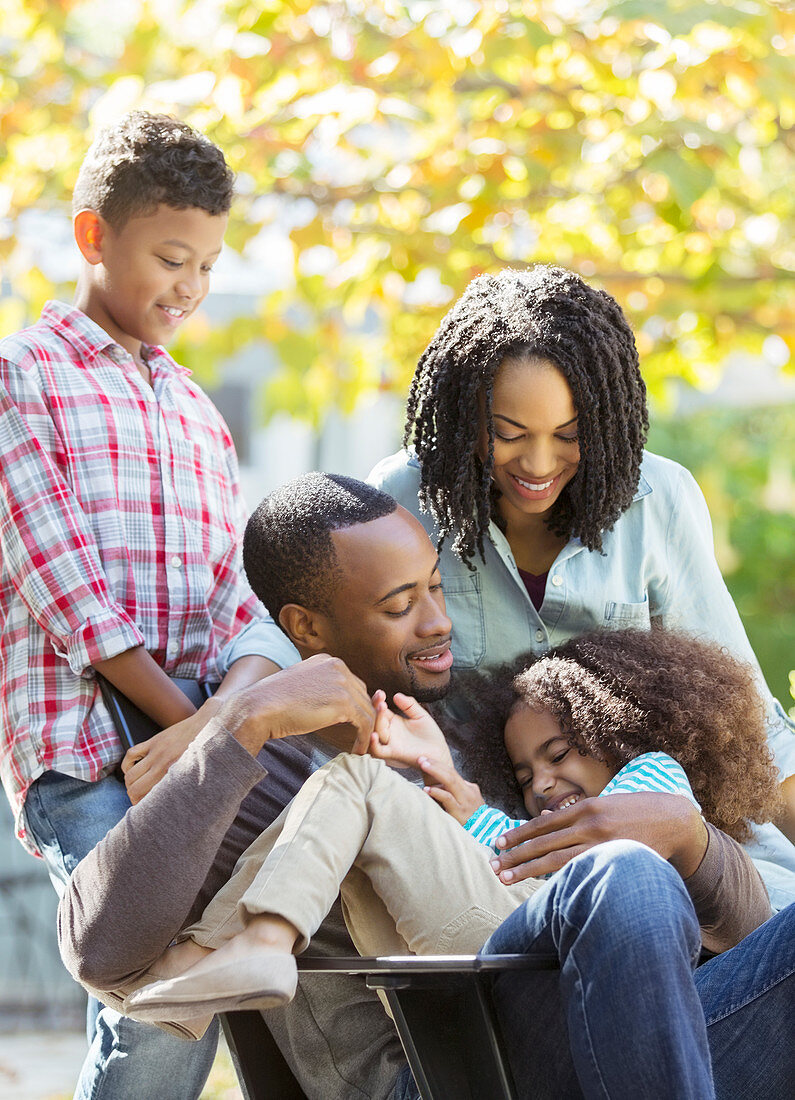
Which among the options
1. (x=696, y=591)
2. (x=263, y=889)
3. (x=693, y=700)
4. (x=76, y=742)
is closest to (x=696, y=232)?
(x=696, y=591)

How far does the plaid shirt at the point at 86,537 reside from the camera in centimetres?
252

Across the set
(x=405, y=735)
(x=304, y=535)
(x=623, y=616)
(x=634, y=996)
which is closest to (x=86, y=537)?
(x=304, y=535)

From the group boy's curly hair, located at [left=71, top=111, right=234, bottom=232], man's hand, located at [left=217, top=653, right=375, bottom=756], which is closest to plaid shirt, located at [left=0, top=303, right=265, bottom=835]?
A: boy's curly hair, located at [left=71, top=111, right=234, bottom=232]

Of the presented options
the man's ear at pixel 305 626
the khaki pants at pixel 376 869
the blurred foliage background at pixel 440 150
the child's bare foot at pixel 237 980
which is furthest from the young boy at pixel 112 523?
the blurred foliage background at pixel 440 150

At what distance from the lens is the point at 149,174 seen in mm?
2682

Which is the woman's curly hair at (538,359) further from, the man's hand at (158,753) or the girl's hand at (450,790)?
the man's hand at (158,753)

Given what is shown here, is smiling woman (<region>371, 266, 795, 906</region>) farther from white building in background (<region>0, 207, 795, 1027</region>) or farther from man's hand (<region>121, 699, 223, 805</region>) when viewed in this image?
white building in background (<region>0, 207, 795, 1027</region>)

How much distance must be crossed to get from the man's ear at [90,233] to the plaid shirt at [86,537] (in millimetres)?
121

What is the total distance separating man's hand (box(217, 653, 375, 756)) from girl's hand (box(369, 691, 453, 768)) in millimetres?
69

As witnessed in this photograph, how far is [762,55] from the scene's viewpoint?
4.26 metres

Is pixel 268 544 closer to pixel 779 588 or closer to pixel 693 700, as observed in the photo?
pixel 693 700

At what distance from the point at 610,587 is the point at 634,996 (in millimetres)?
1182

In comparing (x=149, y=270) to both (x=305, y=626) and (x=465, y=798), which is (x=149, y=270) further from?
(x=465, y=798)

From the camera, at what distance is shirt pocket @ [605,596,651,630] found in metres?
2.73
